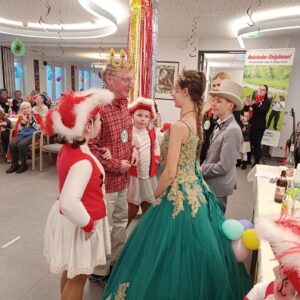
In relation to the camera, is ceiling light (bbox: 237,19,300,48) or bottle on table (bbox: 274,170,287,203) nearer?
bottle on table (bbox: 274,170,287,203)

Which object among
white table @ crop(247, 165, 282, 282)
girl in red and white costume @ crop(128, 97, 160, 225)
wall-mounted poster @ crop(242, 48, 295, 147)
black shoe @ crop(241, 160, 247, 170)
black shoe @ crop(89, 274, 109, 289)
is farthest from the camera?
wall-mounted poster @ crop(242, 48, 295, 147)

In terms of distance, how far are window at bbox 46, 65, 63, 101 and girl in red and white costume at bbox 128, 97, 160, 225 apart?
13.4 m

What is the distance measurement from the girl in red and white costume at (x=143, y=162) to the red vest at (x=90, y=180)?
1065 mm

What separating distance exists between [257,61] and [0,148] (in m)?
5.75

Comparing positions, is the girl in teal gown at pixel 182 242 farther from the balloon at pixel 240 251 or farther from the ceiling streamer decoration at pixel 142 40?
the ceiling streamer decoration at pixel 142 40

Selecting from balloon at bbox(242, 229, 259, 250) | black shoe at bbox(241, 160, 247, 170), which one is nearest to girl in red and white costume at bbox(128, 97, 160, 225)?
balloon at bbox(242, 229, 259, 250)

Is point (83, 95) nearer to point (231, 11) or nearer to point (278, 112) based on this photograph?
point (231, 11)

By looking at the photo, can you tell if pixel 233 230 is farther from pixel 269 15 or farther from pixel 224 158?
pixel 269 15

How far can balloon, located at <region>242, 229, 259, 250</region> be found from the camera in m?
1.33

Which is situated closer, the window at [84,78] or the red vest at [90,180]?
the red vest at [90,180]

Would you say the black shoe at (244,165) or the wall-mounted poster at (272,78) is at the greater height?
the wall-mounted poster at (272,78)

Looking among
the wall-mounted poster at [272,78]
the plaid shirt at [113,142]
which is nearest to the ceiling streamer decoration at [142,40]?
the plaid shirt at [113,142]

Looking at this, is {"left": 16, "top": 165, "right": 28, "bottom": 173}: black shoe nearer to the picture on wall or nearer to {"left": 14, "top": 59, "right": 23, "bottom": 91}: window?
the picture on wall

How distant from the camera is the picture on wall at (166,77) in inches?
281
